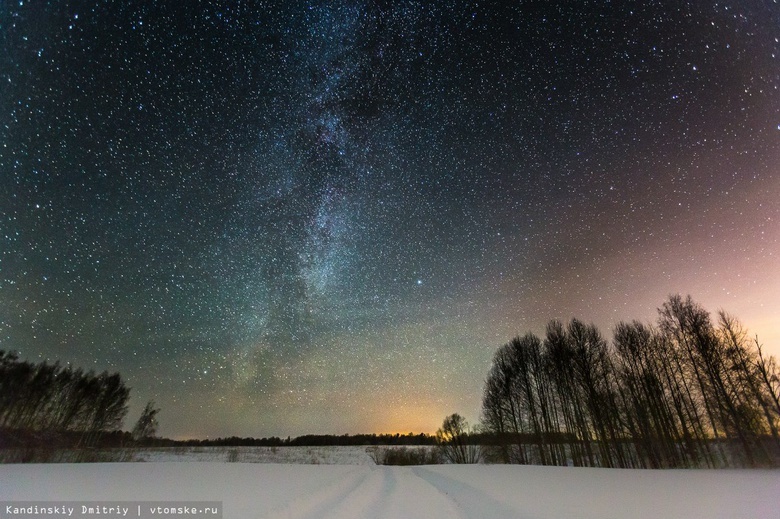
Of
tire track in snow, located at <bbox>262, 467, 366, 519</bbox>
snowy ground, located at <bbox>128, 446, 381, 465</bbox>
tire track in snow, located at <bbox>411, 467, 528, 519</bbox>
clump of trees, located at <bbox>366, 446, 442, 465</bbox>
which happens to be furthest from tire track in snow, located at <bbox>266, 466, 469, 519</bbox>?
clump of trees, located at <bbox>366, 446, 442, 465</bbox>

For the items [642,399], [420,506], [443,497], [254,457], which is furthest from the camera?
[254,457]

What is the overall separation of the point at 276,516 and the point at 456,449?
52848 millimetres

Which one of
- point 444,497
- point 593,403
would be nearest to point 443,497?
point 444,497

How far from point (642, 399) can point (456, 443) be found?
3012cm

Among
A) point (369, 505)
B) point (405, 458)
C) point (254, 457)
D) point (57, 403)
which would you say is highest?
point (57, 403)

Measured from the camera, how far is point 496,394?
48.4 metres

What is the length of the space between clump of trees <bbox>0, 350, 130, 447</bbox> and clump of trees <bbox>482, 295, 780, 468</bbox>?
60.7 meters

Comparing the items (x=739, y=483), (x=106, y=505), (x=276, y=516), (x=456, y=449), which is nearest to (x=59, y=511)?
(x=106, y=505)

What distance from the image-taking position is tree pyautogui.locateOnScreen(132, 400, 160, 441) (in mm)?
67625

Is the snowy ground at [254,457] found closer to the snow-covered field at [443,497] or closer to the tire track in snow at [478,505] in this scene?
the snow-covered field at [443,497]

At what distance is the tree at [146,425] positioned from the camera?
6762cm

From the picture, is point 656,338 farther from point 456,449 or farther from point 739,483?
point 456,449

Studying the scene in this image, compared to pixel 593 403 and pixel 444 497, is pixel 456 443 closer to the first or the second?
pixel 593 403

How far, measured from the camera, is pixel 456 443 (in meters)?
55.2
